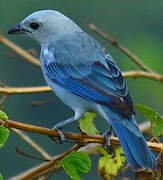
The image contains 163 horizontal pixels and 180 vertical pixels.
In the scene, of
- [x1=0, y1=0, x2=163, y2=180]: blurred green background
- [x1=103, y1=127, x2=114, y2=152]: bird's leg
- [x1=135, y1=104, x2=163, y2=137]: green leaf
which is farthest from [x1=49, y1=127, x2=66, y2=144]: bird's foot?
[x1=0, y1=0, x2=163, y2=180]: blurred green background

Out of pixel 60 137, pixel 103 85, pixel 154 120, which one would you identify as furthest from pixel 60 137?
pixel 103 85

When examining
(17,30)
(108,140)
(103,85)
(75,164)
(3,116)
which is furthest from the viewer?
(17,30)

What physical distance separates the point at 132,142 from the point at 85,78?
47cm

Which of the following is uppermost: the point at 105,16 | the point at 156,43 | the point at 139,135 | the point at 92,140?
the point at 92,140

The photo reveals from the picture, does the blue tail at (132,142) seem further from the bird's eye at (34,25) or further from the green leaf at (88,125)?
the bird's eye at (34,25)

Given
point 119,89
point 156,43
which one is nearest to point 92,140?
point 119,89

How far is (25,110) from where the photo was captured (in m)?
10.3

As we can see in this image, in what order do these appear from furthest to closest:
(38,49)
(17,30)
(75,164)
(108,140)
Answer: (38,49) < (17,30) < (108,140) < (75,164)

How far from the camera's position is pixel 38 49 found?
11.4 meters

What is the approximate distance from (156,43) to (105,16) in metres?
3.08

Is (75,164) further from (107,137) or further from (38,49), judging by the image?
(38,49)

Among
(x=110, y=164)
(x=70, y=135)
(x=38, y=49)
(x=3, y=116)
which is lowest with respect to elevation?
(x=38, y=49)

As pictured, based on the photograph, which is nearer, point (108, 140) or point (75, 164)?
point (75, 164)

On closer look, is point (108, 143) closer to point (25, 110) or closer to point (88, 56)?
point (88, 56)
